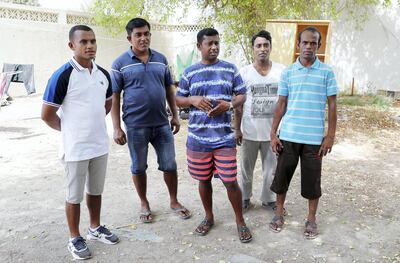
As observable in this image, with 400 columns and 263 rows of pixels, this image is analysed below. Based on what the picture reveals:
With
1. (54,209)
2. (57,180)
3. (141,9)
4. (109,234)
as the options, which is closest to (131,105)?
(109,234)

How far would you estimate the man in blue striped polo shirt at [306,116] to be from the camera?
10.3ft

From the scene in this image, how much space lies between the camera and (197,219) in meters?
3.77

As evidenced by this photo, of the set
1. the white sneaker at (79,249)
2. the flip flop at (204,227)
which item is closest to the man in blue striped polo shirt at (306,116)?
the flip flop at (204,227)

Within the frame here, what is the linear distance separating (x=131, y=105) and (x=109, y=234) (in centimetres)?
115

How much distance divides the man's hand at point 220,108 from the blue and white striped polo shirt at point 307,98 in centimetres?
59

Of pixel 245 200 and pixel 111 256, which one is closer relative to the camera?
pixel 111 256

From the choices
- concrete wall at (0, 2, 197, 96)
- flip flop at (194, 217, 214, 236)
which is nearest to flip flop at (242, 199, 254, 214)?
flip flop at (194, 217, 214, 236)

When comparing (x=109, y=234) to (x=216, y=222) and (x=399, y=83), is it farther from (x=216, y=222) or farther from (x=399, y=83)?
(x=399, y=83)

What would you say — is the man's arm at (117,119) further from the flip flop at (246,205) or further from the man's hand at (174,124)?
the flip flop at (246,205)

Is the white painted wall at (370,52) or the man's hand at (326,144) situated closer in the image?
the man's hand at (326,144)

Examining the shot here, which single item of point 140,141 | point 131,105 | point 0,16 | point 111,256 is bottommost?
point 111,256

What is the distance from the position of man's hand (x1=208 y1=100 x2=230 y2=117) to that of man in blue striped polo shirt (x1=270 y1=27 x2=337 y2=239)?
56 centimetres

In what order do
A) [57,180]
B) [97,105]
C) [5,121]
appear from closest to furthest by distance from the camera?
1. [97,105]
2. [57,180]
3. [5,121]

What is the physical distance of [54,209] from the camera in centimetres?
404
